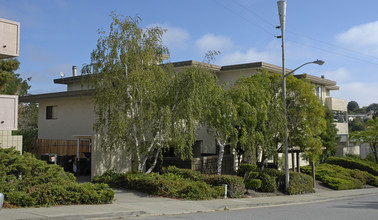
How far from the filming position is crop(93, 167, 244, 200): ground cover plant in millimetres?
17297

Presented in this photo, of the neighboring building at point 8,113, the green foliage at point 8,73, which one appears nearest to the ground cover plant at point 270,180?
the neighboring building at point 8,113

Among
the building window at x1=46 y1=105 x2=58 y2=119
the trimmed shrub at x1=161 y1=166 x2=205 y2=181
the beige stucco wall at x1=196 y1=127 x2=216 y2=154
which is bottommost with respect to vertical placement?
the trimmed shrub at x1=161 y1=166 x2=205 y2=181

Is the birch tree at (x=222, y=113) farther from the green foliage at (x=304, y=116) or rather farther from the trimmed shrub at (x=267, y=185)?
the green foliage at (x=304, y=116)

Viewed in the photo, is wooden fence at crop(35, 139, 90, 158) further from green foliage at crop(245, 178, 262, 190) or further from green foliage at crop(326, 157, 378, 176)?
green foliage at crop(326, 157, 378, 176)

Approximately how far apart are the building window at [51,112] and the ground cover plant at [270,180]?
1331cm

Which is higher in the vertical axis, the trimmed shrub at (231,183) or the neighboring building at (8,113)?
the neighboring building at (8,113)

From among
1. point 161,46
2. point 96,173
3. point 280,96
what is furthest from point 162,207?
point 280,96

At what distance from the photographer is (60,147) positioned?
2542 cm

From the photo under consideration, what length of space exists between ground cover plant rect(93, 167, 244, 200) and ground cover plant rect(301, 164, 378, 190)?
11.1 m

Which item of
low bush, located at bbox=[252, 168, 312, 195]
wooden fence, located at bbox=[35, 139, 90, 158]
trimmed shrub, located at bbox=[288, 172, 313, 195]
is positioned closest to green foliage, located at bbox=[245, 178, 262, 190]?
low bush, located at bbox=[252, 168, 312, 195]

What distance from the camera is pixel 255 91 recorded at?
21469 millimetres

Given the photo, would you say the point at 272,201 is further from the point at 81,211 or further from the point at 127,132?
the point at 81,211

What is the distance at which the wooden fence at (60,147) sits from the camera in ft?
82.4

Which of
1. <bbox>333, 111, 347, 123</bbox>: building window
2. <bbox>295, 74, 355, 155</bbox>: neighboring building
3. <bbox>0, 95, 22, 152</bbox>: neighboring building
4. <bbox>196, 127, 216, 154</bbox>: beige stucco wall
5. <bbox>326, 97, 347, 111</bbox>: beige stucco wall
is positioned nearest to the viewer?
<bbox>0, 95, 22, 152</bbox>: neighboring building
